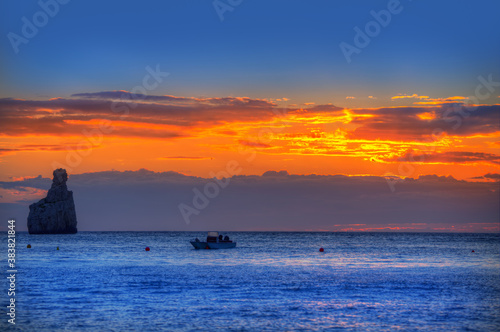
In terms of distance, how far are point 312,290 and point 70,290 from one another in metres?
21.4

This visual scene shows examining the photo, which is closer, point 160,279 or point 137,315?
point 137,315

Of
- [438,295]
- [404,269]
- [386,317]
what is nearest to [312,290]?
[438,295]

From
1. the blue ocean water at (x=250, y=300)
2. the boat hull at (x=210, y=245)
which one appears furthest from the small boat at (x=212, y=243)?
the blue ocean water at (x=250, y=300)

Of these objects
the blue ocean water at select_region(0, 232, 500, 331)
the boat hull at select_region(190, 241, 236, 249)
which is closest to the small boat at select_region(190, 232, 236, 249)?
the boat hull at select_region(190, 241, 236, 249)

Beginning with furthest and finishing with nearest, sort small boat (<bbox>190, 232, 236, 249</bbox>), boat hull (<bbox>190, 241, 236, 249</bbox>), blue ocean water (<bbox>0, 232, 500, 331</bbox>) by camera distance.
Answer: small boat (<bbox>190, 232, 236, 249</bbox>) < boat hull (<bbox>190, 241, 236, 249</bbox>) < blue ocean water (<bbox>0, 232, 500, 331</bbox>)

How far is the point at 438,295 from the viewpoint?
51531 millimetres

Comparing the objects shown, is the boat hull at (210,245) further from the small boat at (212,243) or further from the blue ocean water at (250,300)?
the blue ocean water at (250,300)

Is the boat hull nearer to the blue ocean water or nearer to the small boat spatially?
the small boat

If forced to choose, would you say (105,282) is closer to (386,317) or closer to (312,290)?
(312,290)

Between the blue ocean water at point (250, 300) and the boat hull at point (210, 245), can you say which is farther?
the boat hull at point (210, 245)

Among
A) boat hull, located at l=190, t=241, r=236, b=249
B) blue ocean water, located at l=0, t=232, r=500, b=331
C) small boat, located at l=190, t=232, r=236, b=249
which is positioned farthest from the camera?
small boat, located at l=190, t=232, r=236, b=249

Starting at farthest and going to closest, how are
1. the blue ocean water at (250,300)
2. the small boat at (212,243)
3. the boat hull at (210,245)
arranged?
the small boat at (212,243), the boat hull at (210,245), the blue ocean water at (250,300)

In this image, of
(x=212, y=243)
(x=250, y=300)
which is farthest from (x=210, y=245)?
(x=250, y=300)

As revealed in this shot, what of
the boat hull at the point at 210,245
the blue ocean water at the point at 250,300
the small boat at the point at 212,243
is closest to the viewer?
the blue ocean water at the point at 250,300
